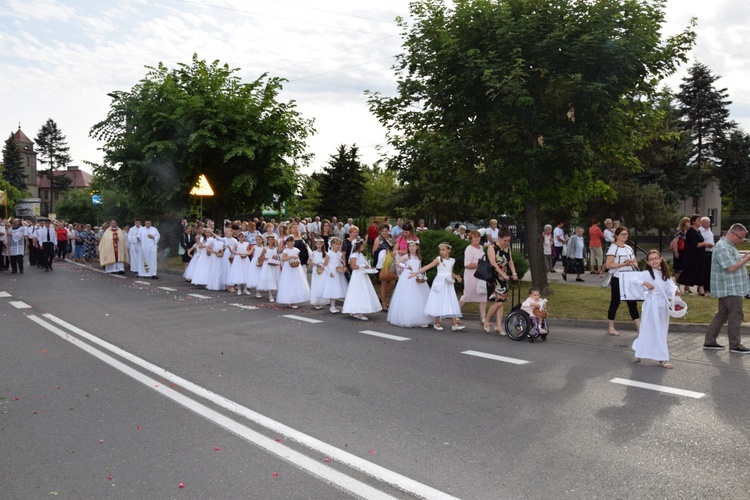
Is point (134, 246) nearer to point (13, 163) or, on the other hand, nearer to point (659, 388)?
point (659, 388)

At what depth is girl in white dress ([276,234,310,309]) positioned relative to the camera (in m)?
14.0

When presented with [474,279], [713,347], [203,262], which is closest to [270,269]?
[203,262]

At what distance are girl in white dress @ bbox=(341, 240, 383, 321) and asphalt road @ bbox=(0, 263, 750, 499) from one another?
5.92 feet

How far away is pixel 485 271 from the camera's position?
1055cm

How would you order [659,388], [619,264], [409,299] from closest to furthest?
[659,388], [619,264], [409,299]

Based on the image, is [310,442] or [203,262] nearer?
[310,442]

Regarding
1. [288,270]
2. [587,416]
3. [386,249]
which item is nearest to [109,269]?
[288,270]

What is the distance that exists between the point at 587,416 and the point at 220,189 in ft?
76.5

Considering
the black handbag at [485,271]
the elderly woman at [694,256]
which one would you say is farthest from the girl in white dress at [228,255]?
the elderly woman at [694,256]

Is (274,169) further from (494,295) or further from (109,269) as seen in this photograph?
(494,295)

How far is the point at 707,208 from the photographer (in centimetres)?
5969

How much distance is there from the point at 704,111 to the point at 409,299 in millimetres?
50619

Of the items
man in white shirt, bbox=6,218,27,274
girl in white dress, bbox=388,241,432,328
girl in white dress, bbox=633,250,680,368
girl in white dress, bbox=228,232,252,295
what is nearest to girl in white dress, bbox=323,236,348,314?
girl in white dress, bbox=388,241,432,328

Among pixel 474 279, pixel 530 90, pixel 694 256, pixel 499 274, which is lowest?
pixel 474 279
